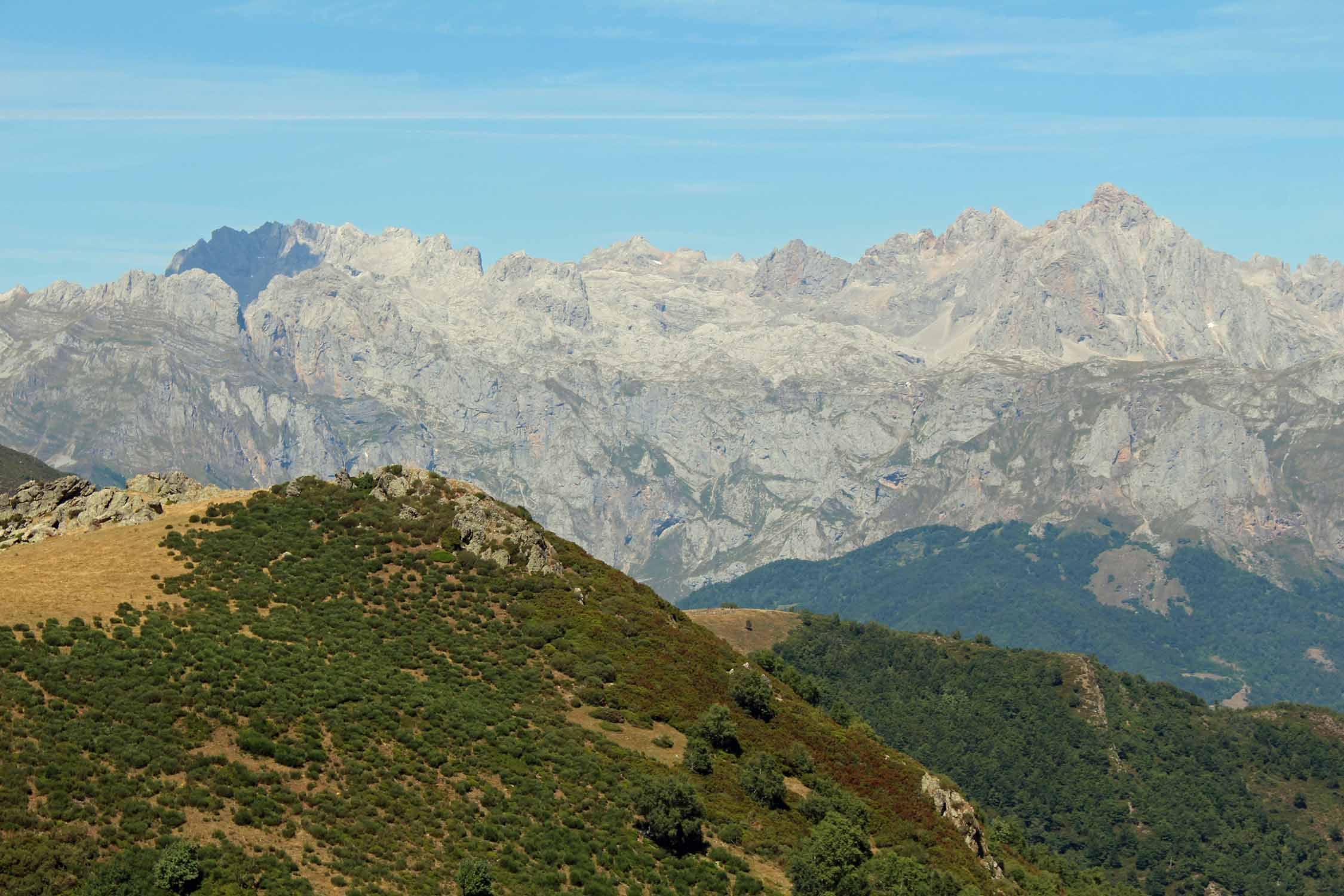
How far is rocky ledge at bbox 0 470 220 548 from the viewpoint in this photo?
139000 millimetres

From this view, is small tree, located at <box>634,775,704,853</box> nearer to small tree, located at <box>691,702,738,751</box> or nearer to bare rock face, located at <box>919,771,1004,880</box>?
small tree, located at <box>691,702,738,751</box>

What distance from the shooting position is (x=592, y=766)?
107188 millimetres

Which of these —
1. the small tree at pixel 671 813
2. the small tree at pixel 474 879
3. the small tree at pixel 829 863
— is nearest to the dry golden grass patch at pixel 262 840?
the small tree at pixel 474 879

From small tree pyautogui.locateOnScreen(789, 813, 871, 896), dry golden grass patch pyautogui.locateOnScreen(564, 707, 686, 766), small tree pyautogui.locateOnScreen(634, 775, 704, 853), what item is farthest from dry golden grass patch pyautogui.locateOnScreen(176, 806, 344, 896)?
small tree pyautogui.locateOnScreen(789, 813, 871, 896)

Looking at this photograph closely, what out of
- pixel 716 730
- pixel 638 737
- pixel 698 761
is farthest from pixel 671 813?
pixel 716 730

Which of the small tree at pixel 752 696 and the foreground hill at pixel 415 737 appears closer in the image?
the foreground hill at pixel 415 737

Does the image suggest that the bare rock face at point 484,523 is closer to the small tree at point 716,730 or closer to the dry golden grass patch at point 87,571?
the dry golden grass patch at point 87,571

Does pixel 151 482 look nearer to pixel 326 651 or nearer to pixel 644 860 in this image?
pixel 326 651

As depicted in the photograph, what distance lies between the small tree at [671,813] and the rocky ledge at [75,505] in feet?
205

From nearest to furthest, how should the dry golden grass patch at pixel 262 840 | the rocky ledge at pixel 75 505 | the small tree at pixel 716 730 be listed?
the dry golden grass patch at pixel 262 840, the small tree at pixel 716 730, the rocky ledge at pixel 75 505

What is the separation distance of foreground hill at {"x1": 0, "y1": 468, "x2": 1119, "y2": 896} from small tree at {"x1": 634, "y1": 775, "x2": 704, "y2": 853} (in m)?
0.23

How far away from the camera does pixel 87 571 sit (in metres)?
118

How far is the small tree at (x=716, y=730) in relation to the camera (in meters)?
121

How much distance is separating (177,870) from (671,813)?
37.2 metres
